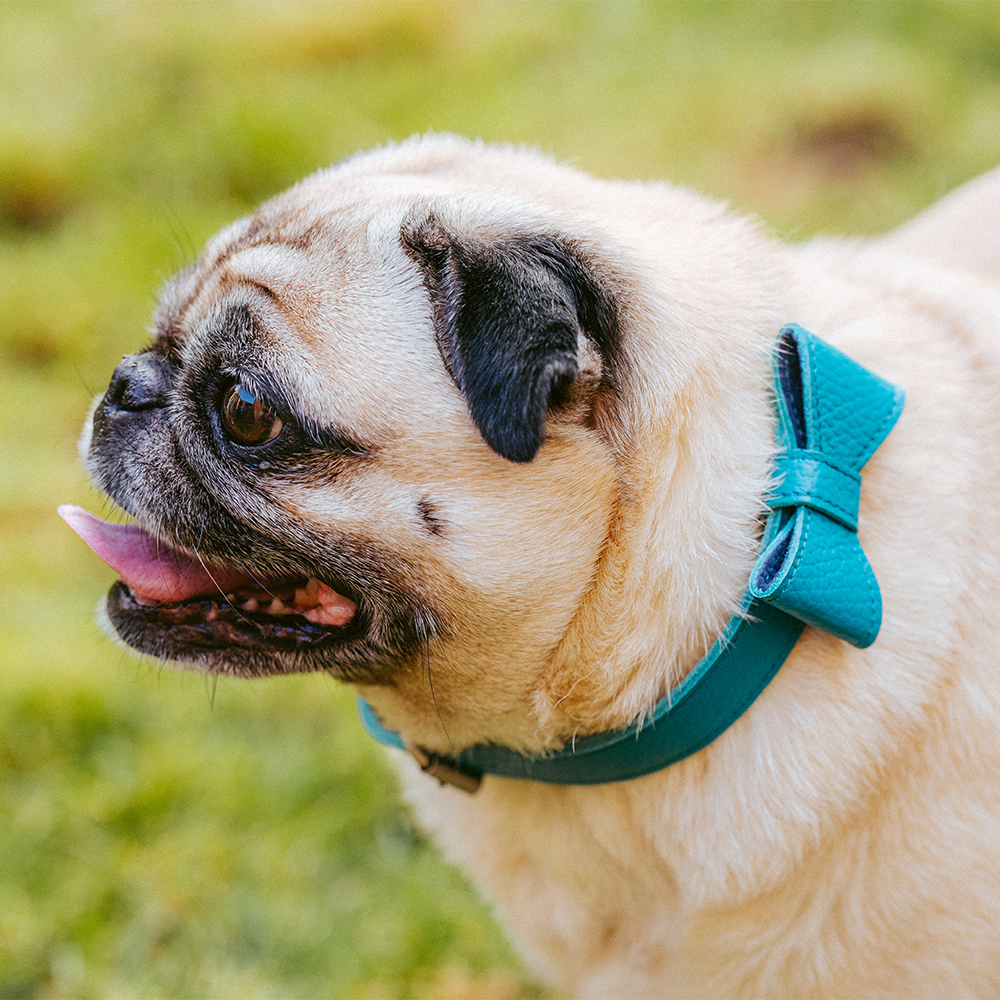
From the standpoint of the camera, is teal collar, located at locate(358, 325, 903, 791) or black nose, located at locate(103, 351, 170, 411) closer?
teal collar, located at locate(358, 325, 903, 791)

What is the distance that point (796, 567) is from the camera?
1.55 m

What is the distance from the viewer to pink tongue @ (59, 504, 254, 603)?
6.61 ft

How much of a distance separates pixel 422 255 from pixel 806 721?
1.02m

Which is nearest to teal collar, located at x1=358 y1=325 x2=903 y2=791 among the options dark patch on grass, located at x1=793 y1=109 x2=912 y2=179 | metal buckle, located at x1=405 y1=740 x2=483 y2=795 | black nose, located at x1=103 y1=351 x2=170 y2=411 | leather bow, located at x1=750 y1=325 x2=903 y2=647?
leather bow, located at x1=750 y1=325 x2=903 y2=647

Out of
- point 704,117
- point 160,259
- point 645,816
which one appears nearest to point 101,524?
point 645,816

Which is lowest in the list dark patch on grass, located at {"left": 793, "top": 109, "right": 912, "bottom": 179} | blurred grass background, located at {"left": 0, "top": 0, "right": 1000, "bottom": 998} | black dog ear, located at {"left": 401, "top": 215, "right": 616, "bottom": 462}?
blurred grass background, located at {"left": 0, "top": 0, "right": 1000, "bottom": 998}

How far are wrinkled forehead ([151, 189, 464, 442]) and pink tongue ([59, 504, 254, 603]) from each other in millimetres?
443

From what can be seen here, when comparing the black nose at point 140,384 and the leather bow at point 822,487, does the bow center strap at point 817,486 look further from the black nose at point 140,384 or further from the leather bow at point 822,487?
the black nose at point 140,384

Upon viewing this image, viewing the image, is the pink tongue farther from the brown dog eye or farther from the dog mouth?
the brown dog eye

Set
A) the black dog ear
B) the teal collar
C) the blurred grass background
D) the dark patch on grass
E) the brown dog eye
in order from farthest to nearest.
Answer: the dark patch on grass → the blurred grass background → the brown dog eye → the teal collar → the black dog ear

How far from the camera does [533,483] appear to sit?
1.64 metres

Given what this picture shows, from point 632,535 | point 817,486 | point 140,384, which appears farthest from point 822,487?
point 140,384

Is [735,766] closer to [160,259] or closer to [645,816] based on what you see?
[645,816]

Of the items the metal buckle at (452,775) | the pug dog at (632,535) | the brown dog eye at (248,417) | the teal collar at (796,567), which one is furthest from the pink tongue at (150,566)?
the teal collar at (796,567)
